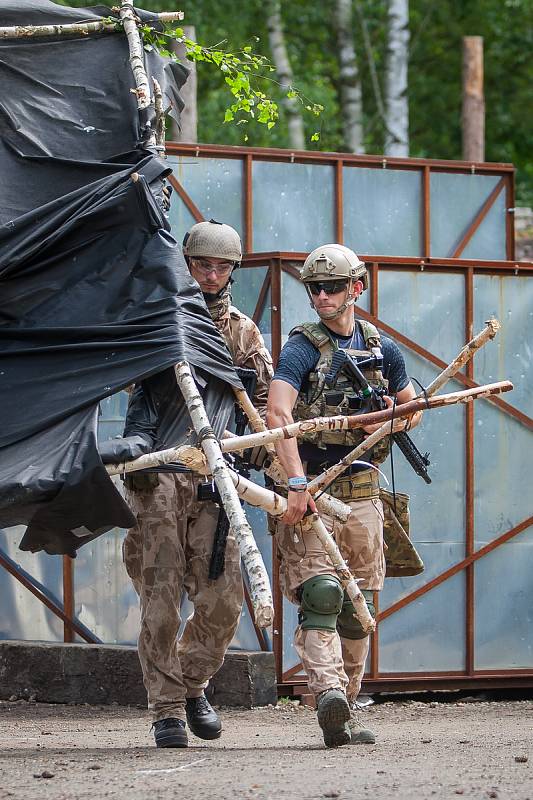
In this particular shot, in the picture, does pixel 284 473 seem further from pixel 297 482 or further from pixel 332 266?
pixel 332 266

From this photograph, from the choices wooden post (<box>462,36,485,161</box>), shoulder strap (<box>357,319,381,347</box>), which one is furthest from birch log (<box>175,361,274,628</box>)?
wooden post (<box>462,36,485,161</box>)

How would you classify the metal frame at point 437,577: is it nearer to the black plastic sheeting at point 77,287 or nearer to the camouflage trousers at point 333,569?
the camouflage trousers at point 333,569

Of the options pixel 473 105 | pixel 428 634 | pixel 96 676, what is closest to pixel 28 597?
pixel 96 676

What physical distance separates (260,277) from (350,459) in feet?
9.50

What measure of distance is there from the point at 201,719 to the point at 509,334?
153 inches

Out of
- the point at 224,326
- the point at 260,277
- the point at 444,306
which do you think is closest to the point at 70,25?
the point at 224,326

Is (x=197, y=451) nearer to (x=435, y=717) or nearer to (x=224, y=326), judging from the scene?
(x=224, y=326)

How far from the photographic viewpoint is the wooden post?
52.5ft

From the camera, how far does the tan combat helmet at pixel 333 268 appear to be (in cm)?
699

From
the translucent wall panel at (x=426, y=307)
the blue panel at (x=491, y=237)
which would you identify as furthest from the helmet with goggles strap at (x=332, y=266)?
the blue panel at (x=491, y=237)

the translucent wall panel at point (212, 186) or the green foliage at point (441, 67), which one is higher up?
the green foliage at point (441, 67)

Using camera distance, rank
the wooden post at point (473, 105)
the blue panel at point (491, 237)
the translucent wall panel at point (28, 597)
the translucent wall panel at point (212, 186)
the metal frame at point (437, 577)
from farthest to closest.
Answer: the wooden post at point (473, 105), the blue panel at point (491, 237), the translucent wall panel at point (212, 186), the translucent wall panel at point (28, 597), the metal frame at point (437, 577)

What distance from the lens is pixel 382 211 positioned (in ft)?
40.3

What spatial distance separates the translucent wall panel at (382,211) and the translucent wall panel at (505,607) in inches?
123
